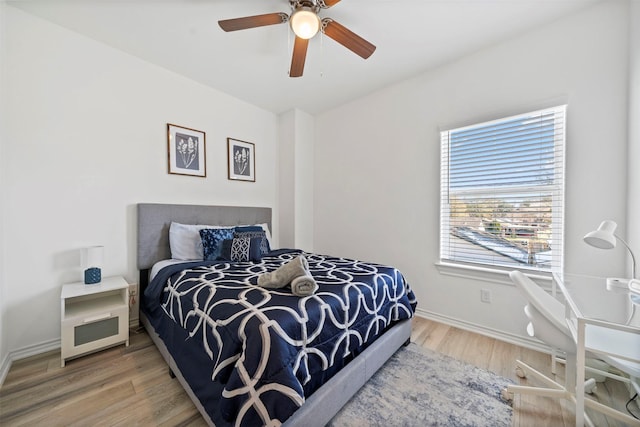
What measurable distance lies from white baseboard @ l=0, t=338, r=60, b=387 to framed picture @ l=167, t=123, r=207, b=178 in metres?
1.79

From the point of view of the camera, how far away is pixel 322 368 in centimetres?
132

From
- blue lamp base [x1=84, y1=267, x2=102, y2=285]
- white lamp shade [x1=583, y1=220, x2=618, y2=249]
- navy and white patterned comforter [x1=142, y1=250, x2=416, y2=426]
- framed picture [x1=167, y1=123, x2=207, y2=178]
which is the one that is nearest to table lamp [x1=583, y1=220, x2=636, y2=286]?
white lamp shade [x1=583, y1=220, x2=618, y2=249]

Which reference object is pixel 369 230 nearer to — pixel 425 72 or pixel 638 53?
pixel 425 72

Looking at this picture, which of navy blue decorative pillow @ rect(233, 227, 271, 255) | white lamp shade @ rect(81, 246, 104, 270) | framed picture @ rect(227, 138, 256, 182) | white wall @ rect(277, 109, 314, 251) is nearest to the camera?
white lamp shade @ rect(81, 246, 104, 270)

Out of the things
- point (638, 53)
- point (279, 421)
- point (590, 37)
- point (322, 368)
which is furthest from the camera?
point (590, 37)

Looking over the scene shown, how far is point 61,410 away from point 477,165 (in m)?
3.63

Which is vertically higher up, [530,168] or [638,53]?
[638,53]

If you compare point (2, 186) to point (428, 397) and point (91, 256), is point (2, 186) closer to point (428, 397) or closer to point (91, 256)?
point (91, 256)

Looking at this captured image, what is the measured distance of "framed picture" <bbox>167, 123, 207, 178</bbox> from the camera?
2.74m

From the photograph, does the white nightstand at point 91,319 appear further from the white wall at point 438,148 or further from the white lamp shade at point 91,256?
the white wall at point 438,148

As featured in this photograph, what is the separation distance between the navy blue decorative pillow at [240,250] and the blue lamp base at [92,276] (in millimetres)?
997

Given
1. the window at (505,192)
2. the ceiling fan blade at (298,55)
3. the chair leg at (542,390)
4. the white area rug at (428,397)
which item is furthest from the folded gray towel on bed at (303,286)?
the window at (505,192)

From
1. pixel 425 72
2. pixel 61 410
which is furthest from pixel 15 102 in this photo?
pixel 425 72

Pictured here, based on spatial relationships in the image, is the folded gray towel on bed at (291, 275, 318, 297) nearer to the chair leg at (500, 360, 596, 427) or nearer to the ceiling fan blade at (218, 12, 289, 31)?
the chair leg at (500, 360, 596, 427)
